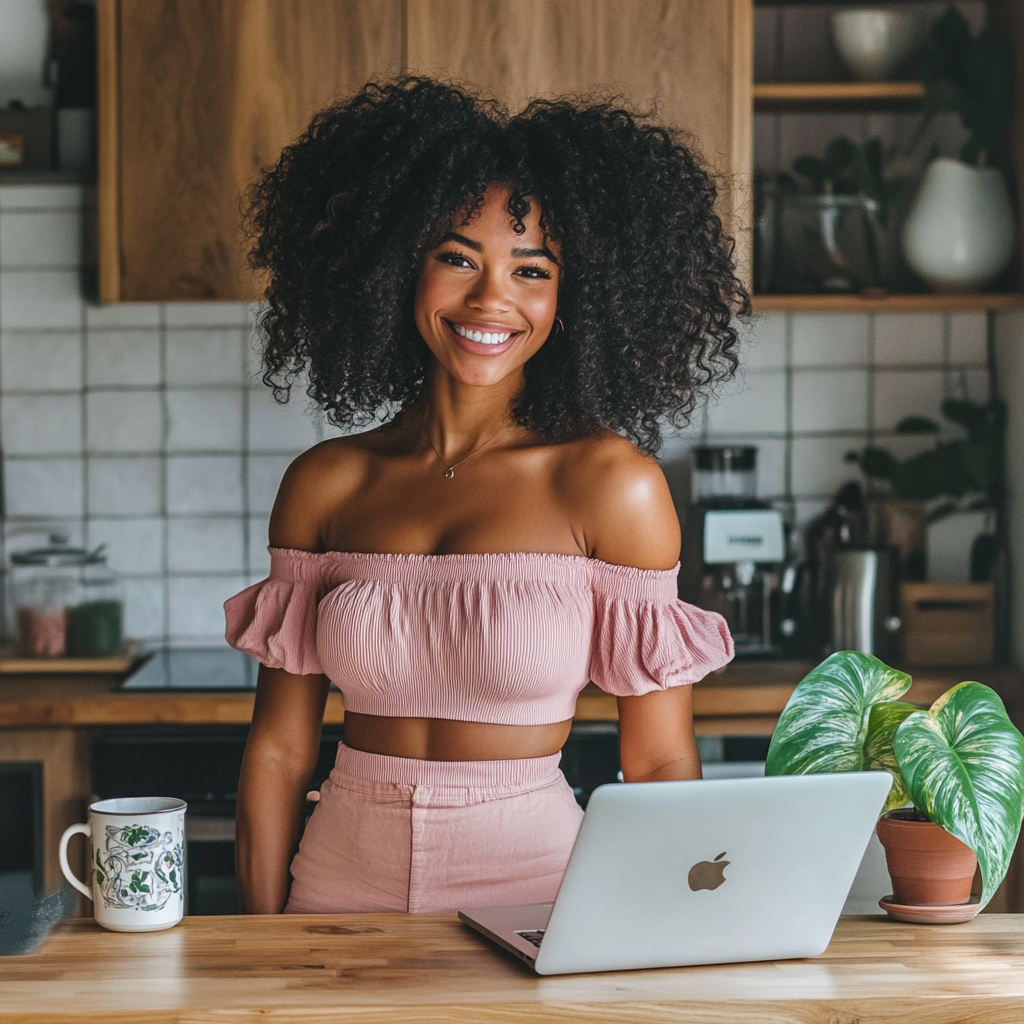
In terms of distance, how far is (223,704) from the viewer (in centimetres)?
229

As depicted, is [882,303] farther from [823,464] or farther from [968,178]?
[823,464]

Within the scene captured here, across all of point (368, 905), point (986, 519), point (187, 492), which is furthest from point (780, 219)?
point (368, 905)

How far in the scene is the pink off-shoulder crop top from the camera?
1313 millimetres

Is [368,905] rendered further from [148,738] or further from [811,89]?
[811,89]

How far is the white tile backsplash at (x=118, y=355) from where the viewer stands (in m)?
2.79

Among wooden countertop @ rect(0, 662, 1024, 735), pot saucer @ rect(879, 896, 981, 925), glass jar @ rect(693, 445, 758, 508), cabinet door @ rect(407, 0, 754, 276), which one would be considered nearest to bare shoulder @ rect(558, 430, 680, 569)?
pot saucer @ rect(879, 896, 981, 925)

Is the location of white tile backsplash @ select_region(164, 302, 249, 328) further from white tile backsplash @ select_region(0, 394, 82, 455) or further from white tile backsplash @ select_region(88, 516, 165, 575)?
white tile backsplash @ select_region(88, 516, 165, 575)

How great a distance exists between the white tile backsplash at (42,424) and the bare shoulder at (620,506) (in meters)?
1.72

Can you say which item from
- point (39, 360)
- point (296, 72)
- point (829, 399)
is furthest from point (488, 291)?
point (39, 360)

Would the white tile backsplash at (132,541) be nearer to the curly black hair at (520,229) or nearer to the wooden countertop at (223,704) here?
the wooden countertop at (223,704)

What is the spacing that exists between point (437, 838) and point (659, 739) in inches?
10.0

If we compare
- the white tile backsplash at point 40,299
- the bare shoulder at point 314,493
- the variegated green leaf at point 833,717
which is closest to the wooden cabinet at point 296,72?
the white tile backsplash at point 40,299

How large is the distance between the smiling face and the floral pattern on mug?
563 millimetres

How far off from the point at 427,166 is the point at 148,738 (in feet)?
4.26
